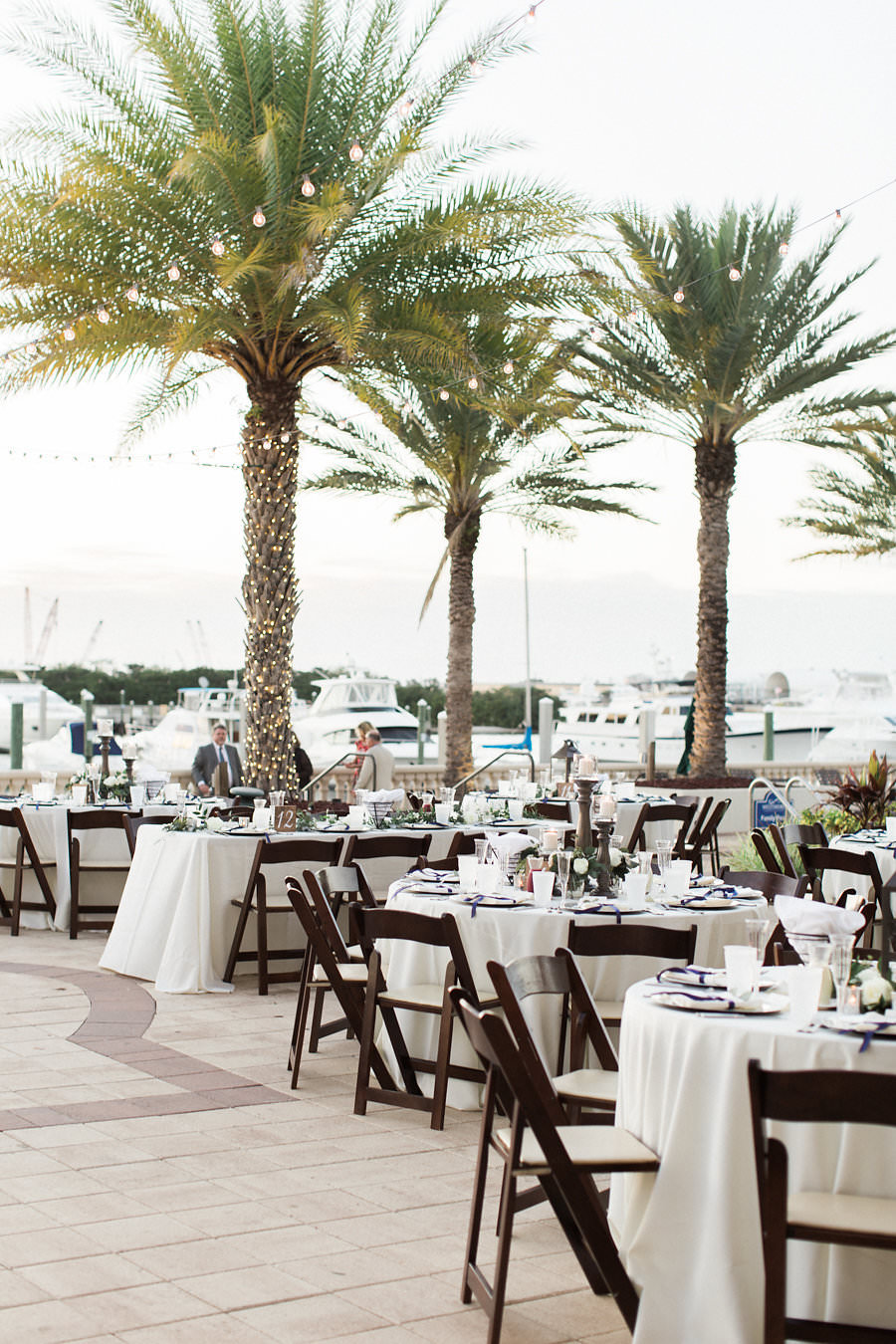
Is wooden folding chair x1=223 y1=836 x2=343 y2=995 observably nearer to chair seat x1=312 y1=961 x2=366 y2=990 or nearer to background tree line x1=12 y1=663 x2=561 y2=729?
chair seat x1=312 y1=961 x2=366 y2=990

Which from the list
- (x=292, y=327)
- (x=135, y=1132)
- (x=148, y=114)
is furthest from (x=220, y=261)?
(x=135, y=1132)

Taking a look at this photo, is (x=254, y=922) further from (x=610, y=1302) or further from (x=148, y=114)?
(x=148, y=114)

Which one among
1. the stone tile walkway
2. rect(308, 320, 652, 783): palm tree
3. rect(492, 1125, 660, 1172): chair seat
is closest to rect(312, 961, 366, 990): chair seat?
the stone tile walkway

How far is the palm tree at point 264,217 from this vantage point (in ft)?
38.1

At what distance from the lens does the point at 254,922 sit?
9336 mm

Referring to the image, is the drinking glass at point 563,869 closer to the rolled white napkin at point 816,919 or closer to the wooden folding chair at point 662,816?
the rolled white napkin at point 816,919

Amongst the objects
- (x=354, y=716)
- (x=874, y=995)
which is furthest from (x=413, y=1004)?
(x=354, y=716)

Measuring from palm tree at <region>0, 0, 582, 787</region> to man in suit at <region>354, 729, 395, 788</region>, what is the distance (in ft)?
2.57

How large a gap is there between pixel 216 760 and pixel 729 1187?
11.0 meters

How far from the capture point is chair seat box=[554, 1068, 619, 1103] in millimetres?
4555

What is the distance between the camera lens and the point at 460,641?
19516 mm

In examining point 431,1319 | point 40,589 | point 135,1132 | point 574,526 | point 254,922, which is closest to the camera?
point 431,1319

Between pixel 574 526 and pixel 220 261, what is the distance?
9.79 metres

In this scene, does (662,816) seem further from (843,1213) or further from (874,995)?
(843,1213)
